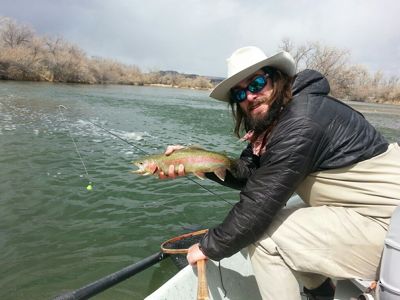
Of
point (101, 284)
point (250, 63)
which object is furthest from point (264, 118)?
point (101, 284)

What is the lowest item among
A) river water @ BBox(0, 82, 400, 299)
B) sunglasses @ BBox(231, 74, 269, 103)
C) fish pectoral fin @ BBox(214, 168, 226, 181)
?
river water @ BBox(0, 82, 400, 299)

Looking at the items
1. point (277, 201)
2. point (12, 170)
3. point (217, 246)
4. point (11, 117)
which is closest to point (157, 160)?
point (217, 246)

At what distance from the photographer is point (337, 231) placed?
2.46 metres

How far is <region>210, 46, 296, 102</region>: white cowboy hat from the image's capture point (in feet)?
8.76

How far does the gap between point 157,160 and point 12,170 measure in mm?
5716

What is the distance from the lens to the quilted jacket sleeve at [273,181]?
2.36m

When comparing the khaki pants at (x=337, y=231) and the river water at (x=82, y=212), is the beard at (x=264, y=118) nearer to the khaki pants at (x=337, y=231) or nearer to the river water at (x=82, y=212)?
the khaki pants at (x=337, y=231)

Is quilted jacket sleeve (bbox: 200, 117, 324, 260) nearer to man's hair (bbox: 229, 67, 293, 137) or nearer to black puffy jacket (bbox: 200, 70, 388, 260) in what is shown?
black puffy jacket (bbox: 200, 70, 388, 260)

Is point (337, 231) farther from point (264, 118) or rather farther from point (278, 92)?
point (278, 92)

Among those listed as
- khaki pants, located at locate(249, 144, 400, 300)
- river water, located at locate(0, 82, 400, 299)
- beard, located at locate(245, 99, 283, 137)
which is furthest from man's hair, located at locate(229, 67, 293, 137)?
river water, located at locate(0, 82, 400, 299)

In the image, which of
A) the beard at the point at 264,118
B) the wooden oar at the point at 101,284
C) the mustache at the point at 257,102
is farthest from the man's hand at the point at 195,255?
the mustache at the point at 257,102

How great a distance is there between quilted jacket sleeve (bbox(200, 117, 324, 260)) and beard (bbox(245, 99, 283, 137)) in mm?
300

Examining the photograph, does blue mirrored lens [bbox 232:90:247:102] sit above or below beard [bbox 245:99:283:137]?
above

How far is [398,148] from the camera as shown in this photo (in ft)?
9.30
